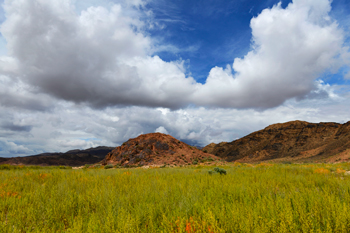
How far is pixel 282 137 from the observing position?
8425 centimetres

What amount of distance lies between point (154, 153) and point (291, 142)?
224 ft

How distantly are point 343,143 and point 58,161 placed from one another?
120 metres

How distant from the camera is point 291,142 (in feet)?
261

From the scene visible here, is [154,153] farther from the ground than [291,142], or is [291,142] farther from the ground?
[291,142]

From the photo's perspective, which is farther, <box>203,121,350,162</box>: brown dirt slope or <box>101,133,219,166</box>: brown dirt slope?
<box>203,121,350,162</box>: brown dirt slope

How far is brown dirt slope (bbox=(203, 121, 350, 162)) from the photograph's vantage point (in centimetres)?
6347

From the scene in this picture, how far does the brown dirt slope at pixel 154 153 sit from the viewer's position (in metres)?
39.5

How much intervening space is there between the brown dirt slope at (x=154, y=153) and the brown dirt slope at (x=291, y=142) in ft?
124

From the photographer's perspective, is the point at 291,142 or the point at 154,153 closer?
the point at 154,153

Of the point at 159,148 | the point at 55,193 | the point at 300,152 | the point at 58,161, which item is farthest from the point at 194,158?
the point at 58,161

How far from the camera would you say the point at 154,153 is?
42.2 m

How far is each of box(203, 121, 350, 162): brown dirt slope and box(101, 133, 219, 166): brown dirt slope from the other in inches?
1492

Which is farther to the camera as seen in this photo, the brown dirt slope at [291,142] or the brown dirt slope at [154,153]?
the brown dirt slope at [291,142]

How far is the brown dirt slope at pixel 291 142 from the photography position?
63.5 metres
